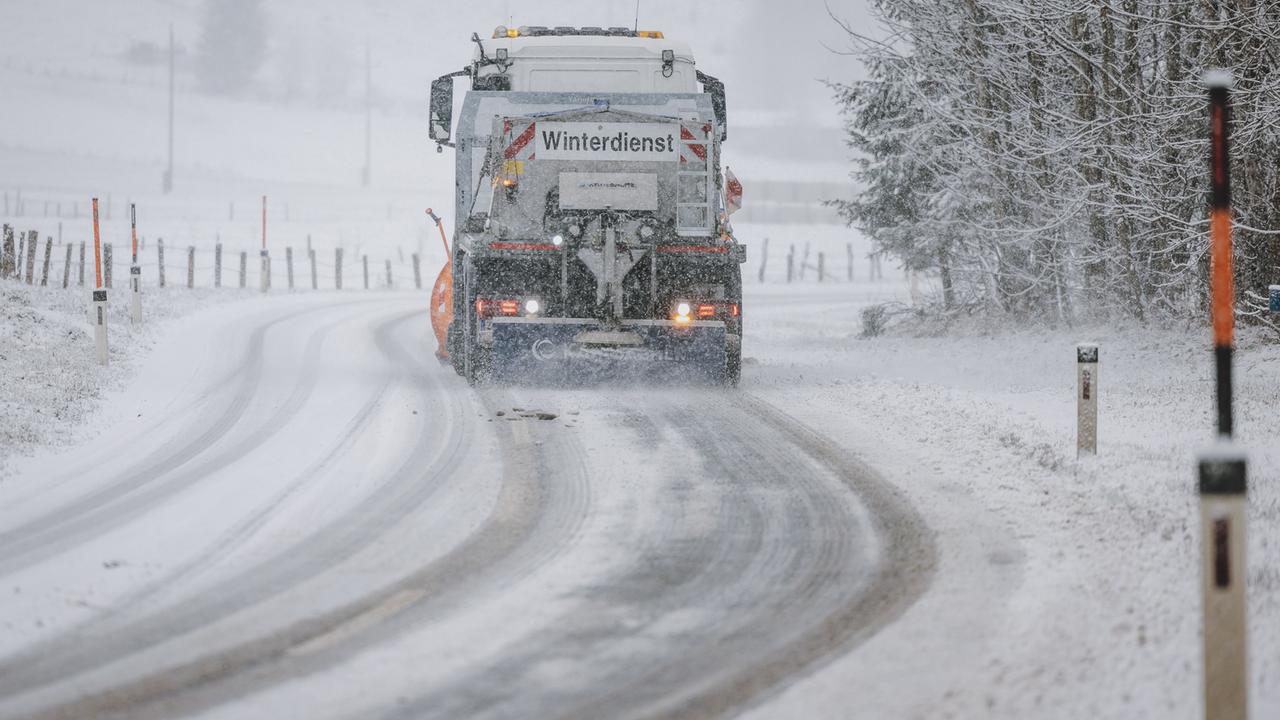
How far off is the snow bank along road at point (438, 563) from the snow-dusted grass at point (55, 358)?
37cm

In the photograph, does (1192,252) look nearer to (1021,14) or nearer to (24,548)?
(1021,14)

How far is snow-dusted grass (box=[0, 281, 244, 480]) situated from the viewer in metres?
9.61

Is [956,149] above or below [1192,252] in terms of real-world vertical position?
above

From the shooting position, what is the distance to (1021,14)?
1515cm

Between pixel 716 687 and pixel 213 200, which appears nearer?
pixel 716 687

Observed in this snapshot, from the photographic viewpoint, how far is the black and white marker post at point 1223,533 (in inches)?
146

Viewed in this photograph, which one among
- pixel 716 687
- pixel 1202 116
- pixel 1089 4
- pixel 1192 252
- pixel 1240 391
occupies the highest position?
pixel 1089 4

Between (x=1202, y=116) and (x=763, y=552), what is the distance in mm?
10523

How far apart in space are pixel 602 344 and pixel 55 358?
5865 millimetres

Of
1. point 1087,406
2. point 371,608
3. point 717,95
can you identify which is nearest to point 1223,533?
point 371,608

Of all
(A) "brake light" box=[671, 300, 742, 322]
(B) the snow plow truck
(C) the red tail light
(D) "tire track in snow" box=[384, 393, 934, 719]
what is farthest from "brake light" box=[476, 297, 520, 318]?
(D) "tire track in snow" box=[384, 393, 934, 719]

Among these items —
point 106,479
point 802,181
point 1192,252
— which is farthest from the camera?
point 802,181

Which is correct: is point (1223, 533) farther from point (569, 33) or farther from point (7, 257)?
point (7, 257)

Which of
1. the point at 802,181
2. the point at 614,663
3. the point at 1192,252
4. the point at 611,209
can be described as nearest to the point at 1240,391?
the point at 1192,252
